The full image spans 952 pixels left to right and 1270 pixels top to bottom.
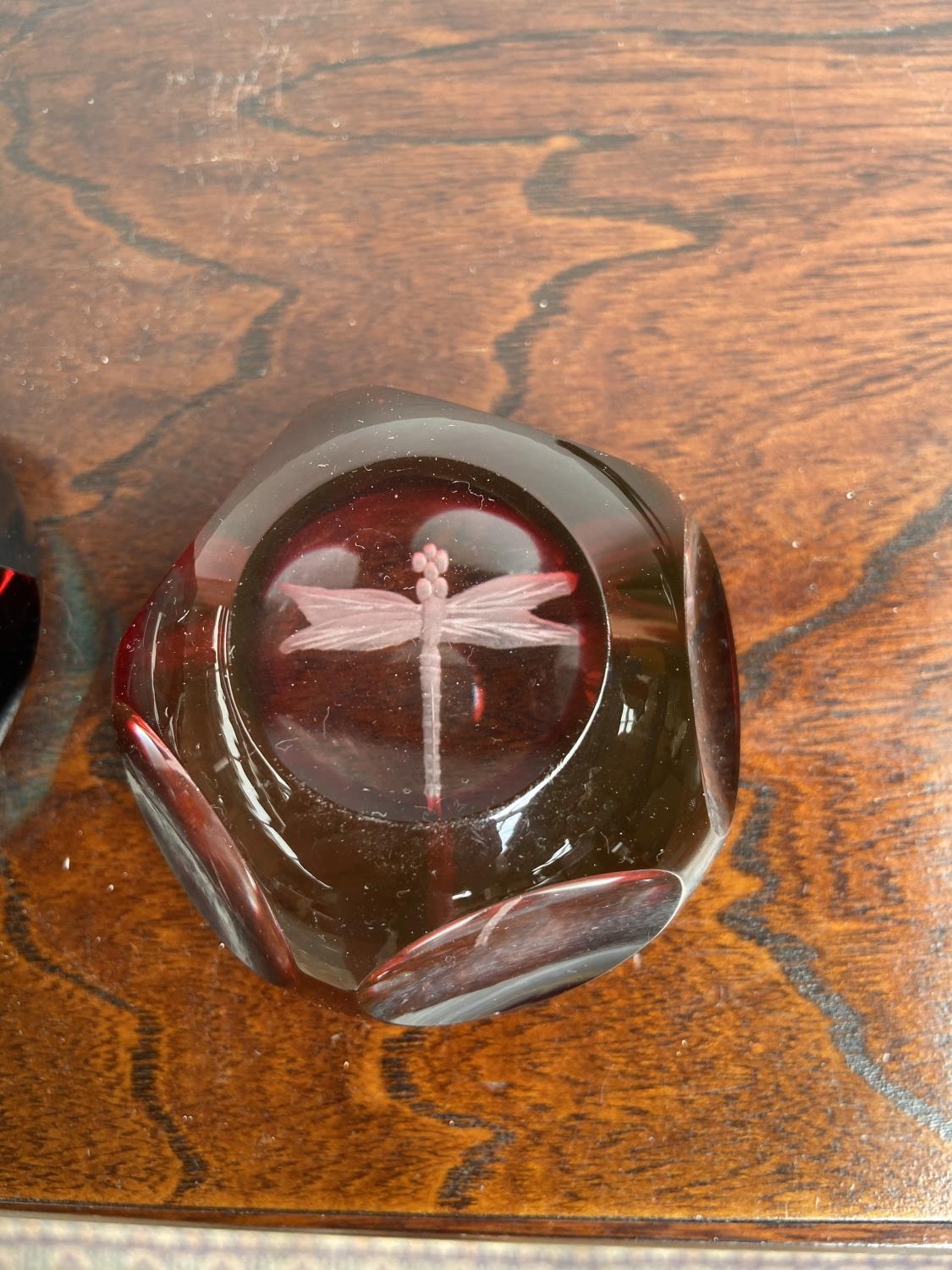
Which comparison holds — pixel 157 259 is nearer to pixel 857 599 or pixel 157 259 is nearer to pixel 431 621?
pixel 431 621

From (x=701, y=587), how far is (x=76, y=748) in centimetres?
33

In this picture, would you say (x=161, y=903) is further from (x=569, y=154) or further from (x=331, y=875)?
(x=569, y=154)

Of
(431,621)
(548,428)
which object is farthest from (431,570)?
(548,428)

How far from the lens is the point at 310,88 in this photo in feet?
1.97

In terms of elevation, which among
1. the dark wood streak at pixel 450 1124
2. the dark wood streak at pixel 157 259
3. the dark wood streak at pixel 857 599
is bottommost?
the dark wood streak at pixel 450 1124

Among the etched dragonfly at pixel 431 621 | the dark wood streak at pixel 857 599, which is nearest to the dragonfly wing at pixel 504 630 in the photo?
the etched dragonfly at pixel 431 621

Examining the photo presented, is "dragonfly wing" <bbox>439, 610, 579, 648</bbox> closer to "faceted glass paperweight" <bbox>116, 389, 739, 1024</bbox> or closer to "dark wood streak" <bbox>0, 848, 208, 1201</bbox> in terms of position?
"faceted glass paperweight" <bbox>116, 389, 739, 1024</bbox>

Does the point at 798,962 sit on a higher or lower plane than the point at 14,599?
lower

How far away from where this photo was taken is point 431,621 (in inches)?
16.1

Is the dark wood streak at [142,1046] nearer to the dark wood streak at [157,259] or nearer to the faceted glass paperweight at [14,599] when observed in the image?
the faceted glass paperweight at [14,599]

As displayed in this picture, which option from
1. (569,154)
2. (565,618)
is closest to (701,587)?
(565,618)

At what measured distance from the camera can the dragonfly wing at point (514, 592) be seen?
0.41 meters

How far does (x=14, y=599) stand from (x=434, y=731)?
0.23 m

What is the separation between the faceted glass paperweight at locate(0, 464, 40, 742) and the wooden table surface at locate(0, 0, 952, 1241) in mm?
28
